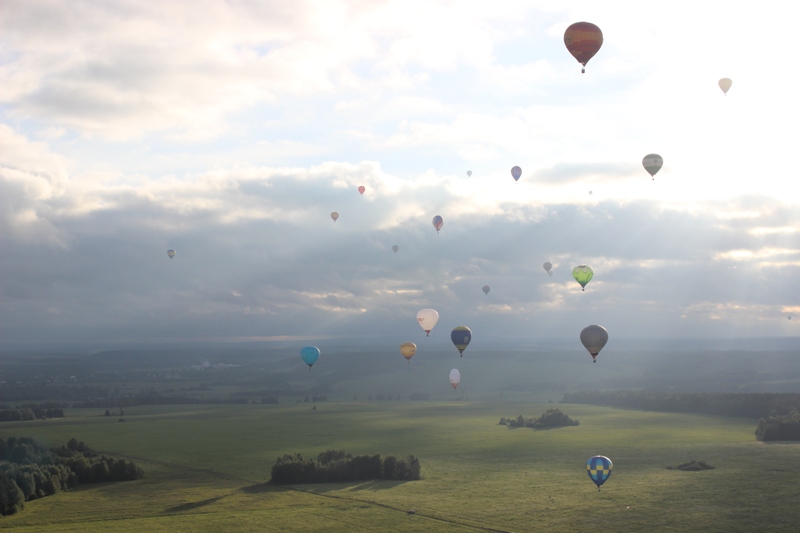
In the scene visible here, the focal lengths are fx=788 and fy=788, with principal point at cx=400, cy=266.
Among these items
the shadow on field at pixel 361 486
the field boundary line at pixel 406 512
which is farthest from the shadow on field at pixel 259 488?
the shadow on field at pixel 361 486

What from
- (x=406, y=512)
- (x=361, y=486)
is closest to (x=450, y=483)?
(x=361, y=486)

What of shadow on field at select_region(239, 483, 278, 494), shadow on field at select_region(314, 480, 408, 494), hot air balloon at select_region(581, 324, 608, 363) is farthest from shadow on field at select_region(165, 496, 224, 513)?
hot air balloon at select_region(581, 324, 608, 363)

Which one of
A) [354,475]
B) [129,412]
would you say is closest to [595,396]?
[129,412]

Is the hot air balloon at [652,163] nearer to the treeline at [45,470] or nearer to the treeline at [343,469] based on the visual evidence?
the treeline at [343,469]

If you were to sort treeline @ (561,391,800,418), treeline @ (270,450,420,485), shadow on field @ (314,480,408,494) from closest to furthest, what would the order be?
1. shadow on field @ (314,480,408,494)
2. treeline @ (270,450,420,485)
3. treeline @ (561,391,800,418)

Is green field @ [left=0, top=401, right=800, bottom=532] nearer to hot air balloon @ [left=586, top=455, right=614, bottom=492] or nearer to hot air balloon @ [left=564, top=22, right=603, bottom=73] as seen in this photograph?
hot air balloon @ [left=586, top=455, right=614, bottom=492]

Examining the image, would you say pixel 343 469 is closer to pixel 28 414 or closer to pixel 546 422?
pixel 546 422
